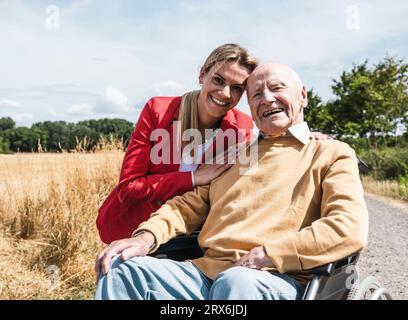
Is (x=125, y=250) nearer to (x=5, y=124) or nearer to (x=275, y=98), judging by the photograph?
(x=275, y=98)

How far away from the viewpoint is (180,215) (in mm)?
2391

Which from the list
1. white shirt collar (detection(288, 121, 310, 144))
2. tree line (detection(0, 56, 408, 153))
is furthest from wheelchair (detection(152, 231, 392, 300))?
tree line (detection(0, 56, 408, 153))

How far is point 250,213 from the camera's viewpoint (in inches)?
84.7

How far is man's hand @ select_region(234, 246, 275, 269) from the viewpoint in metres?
1.94

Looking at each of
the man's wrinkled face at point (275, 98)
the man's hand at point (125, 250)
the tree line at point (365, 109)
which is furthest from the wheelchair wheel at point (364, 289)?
the tree line at point (365, 109)

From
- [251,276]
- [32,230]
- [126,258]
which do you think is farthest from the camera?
[32,230]

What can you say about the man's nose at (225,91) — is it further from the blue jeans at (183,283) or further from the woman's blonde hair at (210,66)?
the blue jeans at (183,283)

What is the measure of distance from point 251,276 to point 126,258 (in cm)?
55

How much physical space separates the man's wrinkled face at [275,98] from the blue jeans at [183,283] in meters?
0.73

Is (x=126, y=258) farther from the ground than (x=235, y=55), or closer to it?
closer to it

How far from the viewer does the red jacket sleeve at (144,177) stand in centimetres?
248

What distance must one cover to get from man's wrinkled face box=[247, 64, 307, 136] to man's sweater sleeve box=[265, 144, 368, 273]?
450 mm
